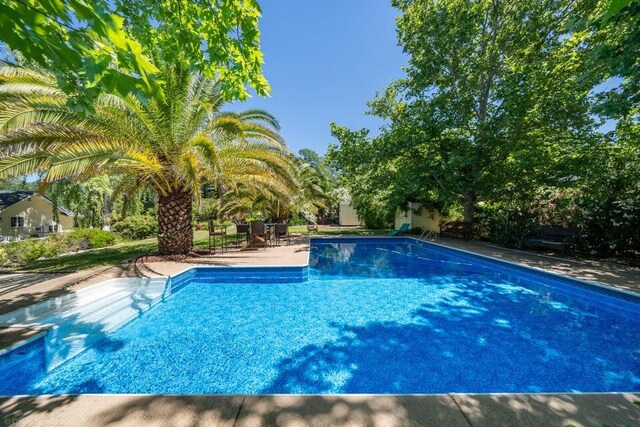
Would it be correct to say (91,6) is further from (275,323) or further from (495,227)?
(495,227)

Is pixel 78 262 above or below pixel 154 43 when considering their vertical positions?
below

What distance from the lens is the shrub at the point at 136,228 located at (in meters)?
21.3

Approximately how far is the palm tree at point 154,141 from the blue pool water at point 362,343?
3.93 m

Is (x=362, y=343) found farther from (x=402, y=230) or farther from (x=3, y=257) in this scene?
(x=402, y=230)

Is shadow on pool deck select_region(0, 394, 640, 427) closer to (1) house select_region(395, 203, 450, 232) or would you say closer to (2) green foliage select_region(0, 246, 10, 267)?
(2) green foliage select_region(0, 246, 10, 267)

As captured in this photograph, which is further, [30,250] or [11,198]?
[11,198]

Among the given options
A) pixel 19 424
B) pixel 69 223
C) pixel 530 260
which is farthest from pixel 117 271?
pixel 69 223

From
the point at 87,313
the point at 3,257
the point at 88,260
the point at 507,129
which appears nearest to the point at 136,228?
the point at 3,257

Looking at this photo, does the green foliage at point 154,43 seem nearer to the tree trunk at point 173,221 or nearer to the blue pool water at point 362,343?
the blue pool water at point 362,343

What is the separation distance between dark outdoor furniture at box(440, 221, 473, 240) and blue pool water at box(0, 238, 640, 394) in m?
8.38

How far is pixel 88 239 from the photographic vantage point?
1652 centimetres

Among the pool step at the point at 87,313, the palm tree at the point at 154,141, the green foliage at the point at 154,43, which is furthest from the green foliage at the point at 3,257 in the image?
the green foliage at the point at 154,43

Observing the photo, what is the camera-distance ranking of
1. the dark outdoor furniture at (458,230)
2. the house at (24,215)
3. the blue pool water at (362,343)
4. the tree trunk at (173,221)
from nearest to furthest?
the blue pool water at (362,343) → the tree trunk at (173,221) → the dark outdoor furniture at (458,230) → the house at (24,215)

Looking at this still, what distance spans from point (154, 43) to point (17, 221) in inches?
1429
